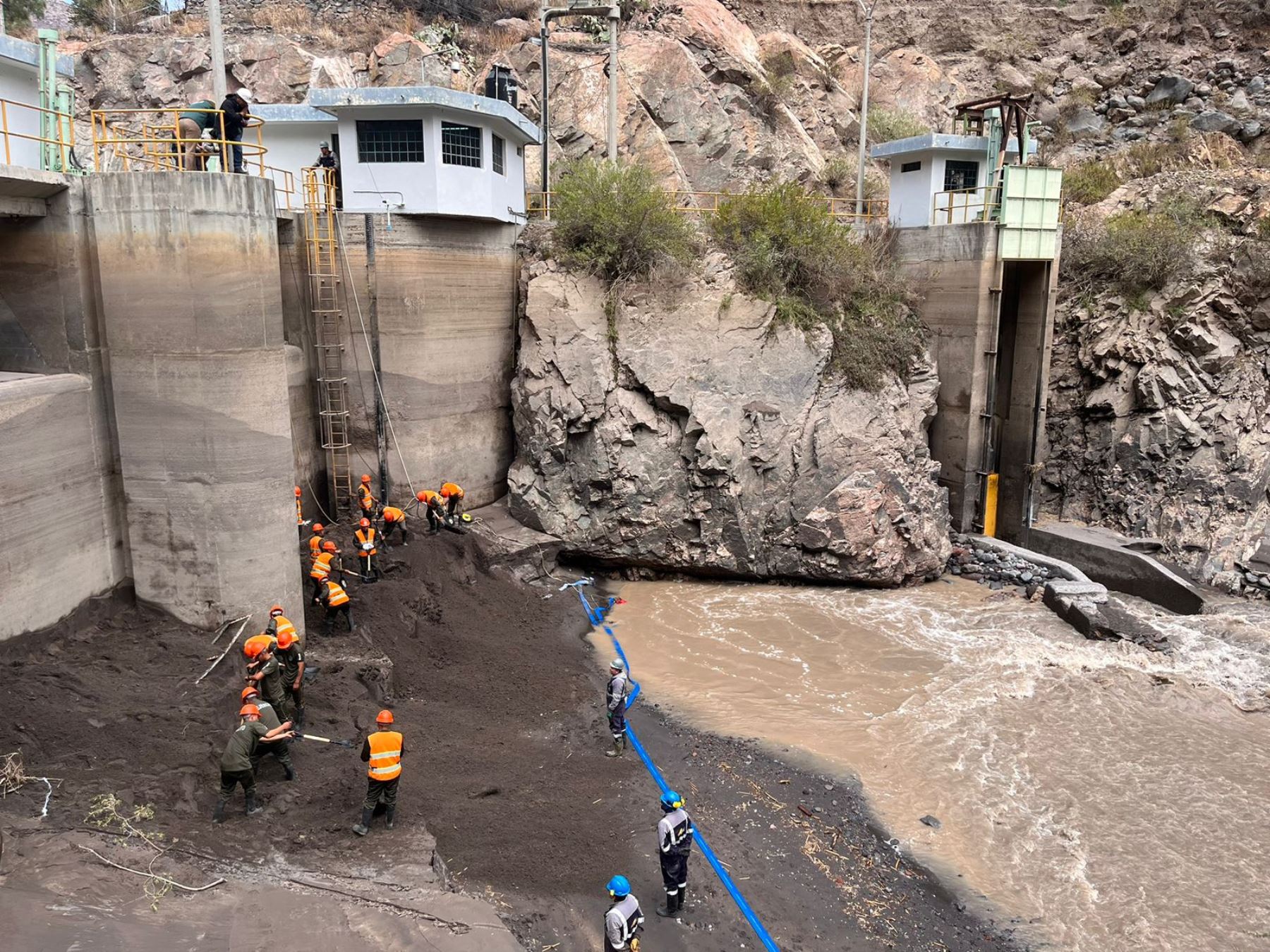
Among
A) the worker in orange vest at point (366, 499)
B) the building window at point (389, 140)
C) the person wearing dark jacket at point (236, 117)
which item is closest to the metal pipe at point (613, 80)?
the building window at point (389, 140)

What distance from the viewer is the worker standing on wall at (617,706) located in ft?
39.4

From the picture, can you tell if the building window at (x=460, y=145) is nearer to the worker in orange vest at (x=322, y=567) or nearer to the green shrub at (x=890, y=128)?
the worker in orange vest at (x=322, y=567)

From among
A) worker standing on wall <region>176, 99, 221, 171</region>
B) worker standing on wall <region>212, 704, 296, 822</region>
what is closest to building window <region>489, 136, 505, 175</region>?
worker standing on wall <region>176, 99, 221, 171</region>

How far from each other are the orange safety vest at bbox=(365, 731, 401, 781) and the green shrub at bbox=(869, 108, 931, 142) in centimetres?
3052

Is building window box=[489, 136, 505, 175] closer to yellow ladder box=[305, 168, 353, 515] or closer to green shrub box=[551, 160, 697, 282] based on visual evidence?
green shrub box=[551, 160, 697, 282]

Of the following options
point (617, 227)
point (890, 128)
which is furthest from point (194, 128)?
point (890, 128)

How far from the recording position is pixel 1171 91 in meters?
32.2

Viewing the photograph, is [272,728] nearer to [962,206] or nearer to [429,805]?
[429,805]

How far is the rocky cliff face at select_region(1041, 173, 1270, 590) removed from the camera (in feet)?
67.1

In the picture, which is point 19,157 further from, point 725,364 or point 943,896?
point 943,896

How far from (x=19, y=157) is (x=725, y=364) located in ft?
46.0

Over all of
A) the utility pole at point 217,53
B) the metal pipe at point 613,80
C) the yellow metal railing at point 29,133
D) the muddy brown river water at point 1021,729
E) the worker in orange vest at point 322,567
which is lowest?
the muddy brown river water at point 1021,729

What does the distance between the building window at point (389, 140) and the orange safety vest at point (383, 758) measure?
511 inches

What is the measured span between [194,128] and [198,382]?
4871mm
